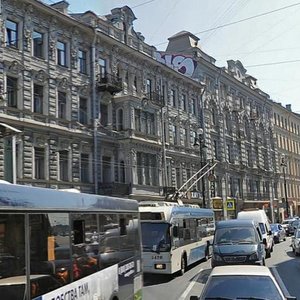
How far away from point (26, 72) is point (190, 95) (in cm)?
2523

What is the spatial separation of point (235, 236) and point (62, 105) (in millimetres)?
18915

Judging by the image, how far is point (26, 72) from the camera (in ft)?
98.4

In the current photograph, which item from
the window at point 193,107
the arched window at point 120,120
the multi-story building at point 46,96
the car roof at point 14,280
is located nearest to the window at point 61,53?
the multi-story building at point 46,96

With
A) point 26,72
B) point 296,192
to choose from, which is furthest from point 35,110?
point 296,192

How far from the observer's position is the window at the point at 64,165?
32550mm

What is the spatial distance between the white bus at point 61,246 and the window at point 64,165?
2276 centimetres

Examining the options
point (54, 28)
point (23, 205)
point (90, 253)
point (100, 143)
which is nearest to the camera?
point (23, 205)

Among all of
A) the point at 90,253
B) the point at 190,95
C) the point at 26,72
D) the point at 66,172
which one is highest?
the point at 190,95

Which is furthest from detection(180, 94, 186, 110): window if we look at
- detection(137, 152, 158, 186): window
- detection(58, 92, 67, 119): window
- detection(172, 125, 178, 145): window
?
detection(58, 92, 67, 119): window

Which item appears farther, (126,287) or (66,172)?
(66,172)

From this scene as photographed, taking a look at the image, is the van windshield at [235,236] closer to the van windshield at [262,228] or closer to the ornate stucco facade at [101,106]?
the van windshield at [262,228]

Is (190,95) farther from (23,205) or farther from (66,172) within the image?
(23,205)

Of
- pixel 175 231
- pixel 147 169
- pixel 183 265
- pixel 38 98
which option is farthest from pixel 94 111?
pixel 175 231

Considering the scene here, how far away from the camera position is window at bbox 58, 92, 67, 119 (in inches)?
1302
